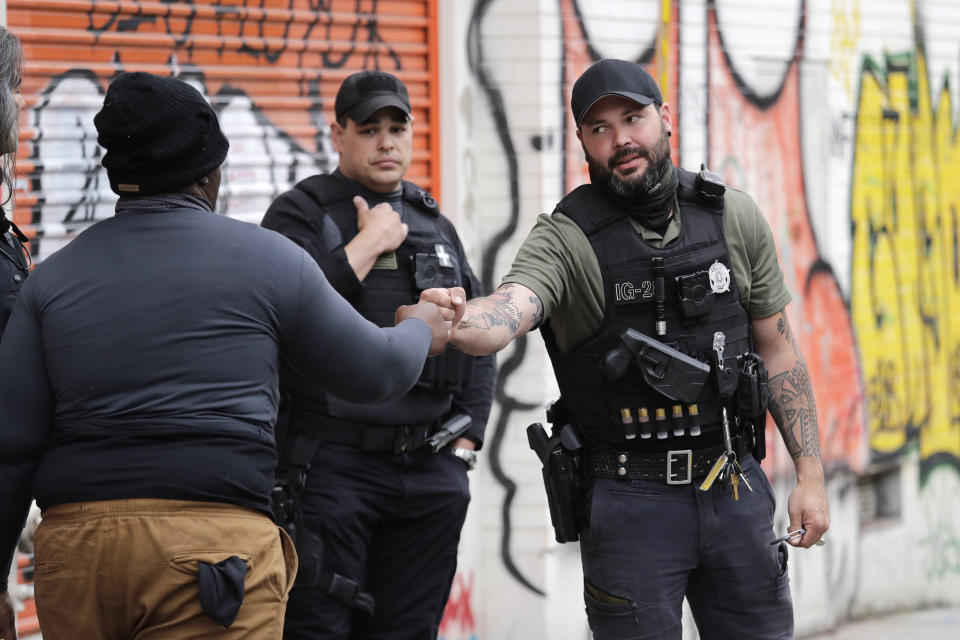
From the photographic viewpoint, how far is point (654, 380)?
3445mm

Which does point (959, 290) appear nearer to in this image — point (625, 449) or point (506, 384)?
point (506, 384)

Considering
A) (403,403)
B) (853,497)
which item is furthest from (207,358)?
(853,497)

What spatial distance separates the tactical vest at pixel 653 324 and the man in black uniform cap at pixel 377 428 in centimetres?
70

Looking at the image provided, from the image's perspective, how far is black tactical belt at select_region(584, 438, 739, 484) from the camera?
11.6 ft

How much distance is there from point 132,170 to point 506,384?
10.6 feet

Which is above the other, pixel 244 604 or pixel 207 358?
pixel 207 358

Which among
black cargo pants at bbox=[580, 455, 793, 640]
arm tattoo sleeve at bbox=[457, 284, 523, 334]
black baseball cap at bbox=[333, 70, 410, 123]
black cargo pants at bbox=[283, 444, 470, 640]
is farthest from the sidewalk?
arm tattoo sleeve at bbox=[457, 284, 523, 334]

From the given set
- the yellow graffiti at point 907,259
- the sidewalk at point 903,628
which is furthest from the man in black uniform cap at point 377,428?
the yellow graffiti at point 907,259

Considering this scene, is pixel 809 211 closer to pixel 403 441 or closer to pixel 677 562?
pixel 403 441

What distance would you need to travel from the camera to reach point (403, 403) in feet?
13.4

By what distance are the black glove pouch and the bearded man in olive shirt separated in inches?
45.9

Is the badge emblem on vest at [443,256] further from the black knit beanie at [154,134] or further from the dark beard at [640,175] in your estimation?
the black knit beanie at [154,134]

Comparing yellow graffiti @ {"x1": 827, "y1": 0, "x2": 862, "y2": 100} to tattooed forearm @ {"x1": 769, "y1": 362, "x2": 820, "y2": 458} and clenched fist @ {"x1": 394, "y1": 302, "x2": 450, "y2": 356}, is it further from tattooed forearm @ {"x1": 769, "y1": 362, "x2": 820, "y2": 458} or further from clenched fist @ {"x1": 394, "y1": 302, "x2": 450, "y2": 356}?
clenched fist @ {"x1": 394, "y1": 302, "x2": 450, "y2": 356}

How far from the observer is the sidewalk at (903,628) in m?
6.98
